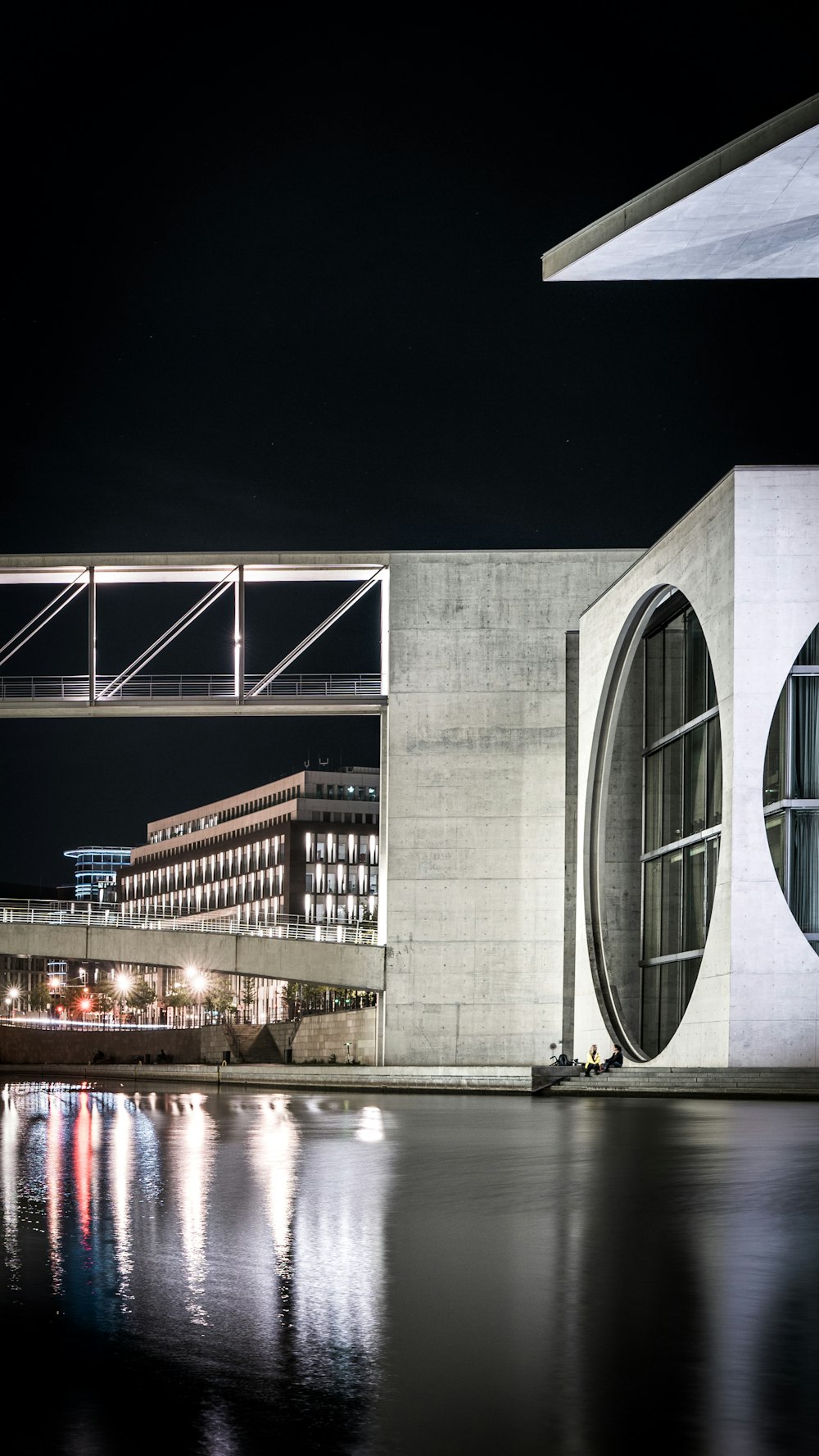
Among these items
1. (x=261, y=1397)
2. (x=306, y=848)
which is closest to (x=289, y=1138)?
(x=261, y=1397)

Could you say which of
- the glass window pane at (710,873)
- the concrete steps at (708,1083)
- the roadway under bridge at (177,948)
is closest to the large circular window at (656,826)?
the glass window pane at (710,873)

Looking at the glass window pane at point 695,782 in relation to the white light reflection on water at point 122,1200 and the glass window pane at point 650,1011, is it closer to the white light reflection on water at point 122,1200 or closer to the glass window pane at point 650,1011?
the glass window pane at point 650,1011

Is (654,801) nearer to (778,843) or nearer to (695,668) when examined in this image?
(695,668)

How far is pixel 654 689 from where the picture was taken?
38594 millimetres

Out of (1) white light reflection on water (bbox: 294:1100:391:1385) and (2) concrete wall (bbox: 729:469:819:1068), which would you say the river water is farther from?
(2) concrete wall (bbox: 729:469:819:1068)

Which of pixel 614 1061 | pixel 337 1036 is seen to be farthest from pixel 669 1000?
pixel 337 1036

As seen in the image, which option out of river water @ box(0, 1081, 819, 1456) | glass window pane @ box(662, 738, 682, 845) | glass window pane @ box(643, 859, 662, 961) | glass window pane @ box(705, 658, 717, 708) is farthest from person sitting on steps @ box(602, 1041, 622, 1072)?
river water @ box(0, 1081, 819, 1456)

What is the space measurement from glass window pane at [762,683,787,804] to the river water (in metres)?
16.2

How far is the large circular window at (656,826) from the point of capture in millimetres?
33844

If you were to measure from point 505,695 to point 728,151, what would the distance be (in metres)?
22.7

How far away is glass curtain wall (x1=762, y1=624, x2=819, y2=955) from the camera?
2884 cm

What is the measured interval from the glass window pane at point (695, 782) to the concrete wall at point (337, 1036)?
648 inches

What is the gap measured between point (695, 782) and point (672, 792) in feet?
7.06

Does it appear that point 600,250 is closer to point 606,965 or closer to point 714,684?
point 714,684
